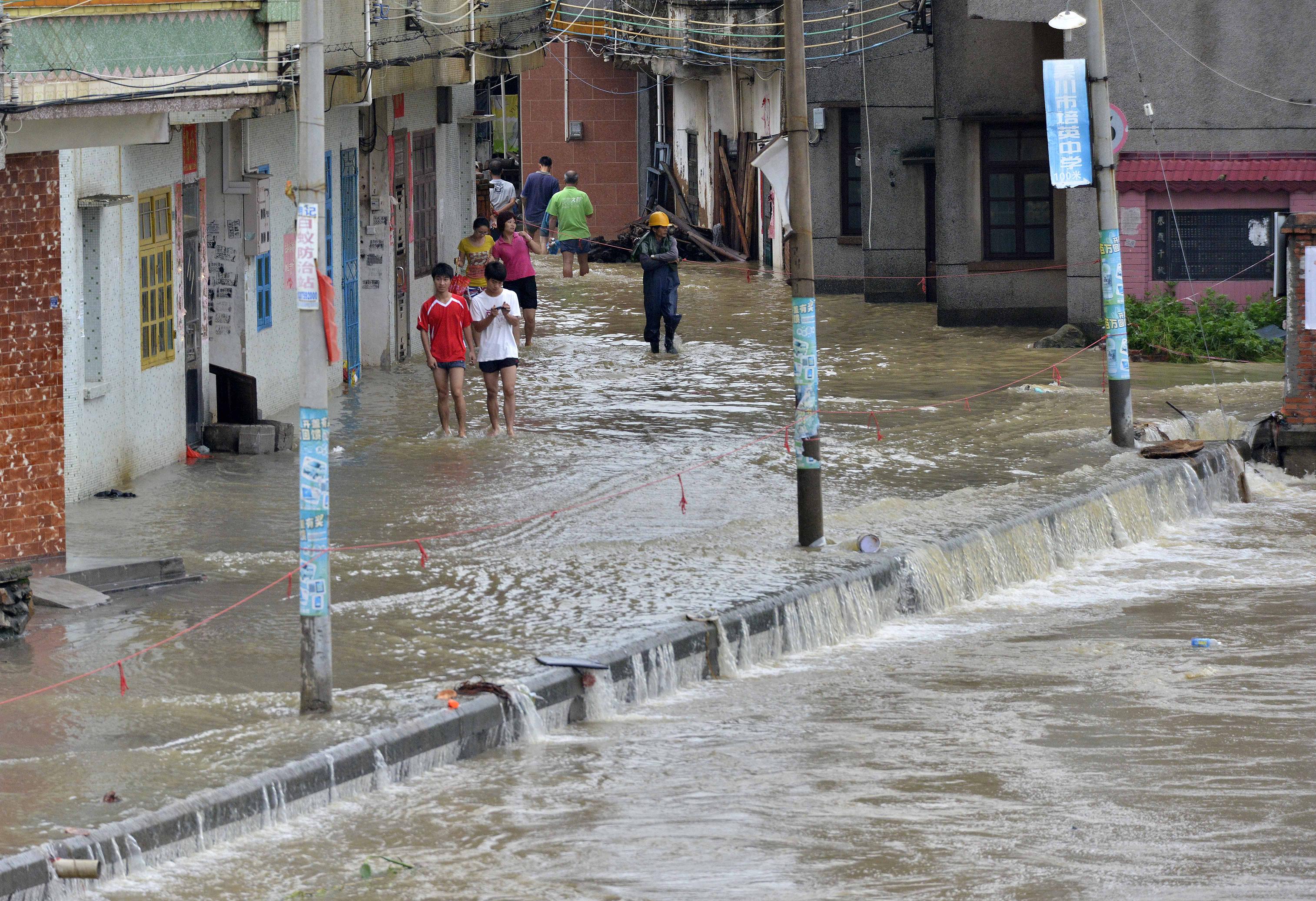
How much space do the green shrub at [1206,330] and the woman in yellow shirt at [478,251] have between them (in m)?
7.65

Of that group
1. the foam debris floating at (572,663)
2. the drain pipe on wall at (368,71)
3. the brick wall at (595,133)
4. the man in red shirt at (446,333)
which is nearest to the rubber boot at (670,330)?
the drain pipe on wall at (368,71)

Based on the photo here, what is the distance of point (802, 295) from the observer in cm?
1276

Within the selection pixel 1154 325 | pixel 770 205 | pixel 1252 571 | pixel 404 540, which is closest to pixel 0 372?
pixel 404 540

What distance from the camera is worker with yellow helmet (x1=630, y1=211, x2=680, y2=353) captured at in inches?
910

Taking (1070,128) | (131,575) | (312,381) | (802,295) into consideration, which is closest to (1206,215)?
(1070,128)

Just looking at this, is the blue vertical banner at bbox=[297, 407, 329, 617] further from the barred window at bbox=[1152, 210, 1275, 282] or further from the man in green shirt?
the man in green shirt

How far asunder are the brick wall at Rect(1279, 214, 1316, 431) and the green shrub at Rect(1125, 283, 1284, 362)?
4803mm

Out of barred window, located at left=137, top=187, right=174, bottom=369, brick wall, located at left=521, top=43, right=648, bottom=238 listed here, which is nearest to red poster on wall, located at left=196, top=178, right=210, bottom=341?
barred window, located at left=137, top=187, right=174, bottom=369

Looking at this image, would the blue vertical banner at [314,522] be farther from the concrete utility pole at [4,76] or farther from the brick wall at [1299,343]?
the brick wall at [1299,343]

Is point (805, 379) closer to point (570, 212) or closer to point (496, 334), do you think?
point (496, 334)

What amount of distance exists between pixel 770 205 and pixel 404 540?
2305 cm

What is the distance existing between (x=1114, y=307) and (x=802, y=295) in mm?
5238

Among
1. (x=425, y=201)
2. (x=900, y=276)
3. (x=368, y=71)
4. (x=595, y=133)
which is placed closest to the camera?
(x=368, y=71)

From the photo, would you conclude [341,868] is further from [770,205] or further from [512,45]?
[770,205]
